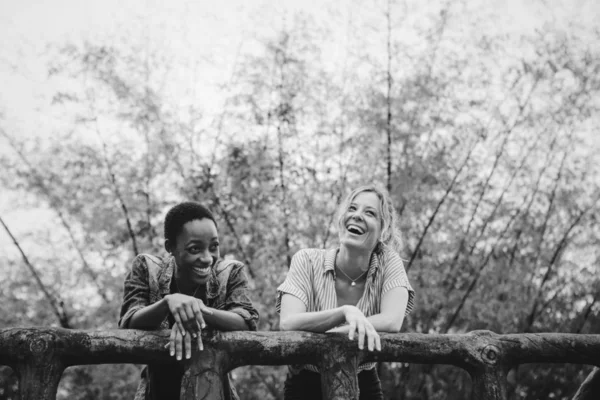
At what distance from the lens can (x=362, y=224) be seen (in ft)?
7.99

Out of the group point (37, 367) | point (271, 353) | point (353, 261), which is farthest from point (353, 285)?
point (37, 367)

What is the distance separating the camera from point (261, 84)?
567 cm

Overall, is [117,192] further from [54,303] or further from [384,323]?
[384,323]

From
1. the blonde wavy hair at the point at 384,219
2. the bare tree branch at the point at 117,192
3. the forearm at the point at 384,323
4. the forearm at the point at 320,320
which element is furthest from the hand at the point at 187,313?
the bare tree branch at the point at 117,192

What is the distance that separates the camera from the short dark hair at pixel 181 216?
7.19 ft

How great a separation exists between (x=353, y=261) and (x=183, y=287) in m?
0.69

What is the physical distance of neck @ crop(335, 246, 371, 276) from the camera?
238 cm

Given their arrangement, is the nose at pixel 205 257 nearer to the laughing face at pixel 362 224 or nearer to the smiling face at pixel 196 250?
the smiling face at pixel 196 250

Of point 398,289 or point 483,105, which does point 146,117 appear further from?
point 398,289

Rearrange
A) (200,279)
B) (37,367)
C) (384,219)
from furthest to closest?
(384,219)
(200,279)
(37,367)

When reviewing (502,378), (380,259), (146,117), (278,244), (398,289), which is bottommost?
(502,378)

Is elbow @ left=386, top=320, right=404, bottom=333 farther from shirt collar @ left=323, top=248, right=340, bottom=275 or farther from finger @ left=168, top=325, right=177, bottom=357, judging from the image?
finger @ left=168, top=325, right=177, bottom=357

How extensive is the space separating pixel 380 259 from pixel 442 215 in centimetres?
370

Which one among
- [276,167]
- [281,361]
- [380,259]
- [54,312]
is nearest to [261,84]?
[276,167]
